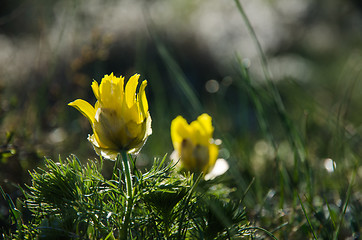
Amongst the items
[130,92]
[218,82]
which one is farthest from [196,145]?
[218,82]

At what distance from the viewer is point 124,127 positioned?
588 millimetres

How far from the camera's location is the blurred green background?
1.06 metres

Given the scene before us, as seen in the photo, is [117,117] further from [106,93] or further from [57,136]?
[57,136]

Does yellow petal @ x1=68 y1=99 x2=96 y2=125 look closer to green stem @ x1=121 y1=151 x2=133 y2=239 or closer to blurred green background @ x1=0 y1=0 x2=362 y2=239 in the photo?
green stem @ x1=121 y1=151 x2=133 y2=239

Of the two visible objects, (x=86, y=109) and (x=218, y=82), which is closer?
(x=86, y=109)

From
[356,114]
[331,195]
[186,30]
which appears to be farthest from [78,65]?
[186,30]

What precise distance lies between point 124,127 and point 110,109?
35 millimetres

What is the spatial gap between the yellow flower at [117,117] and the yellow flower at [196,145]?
0.22 m

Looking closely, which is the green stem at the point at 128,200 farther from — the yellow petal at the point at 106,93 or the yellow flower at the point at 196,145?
the yellow flower at the point at 196,145

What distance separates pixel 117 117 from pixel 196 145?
28 centimetres

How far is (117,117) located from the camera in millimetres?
591

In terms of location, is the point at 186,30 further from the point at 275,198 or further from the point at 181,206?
the point at 181,206

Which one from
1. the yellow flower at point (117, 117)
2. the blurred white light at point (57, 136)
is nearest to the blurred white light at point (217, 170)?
the yellow flower at point (117, 117)

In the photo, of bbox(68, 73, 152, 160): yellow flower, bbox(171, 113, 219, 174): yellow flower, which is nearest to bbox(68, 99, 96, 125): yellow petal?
bbox(68, 73, 152, 160): yellow flower
